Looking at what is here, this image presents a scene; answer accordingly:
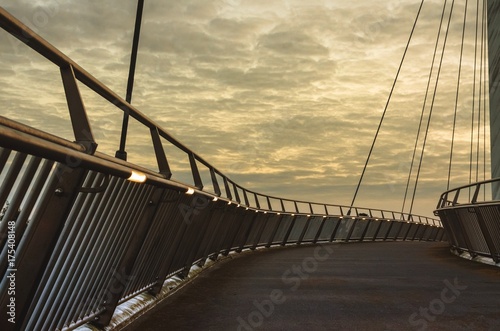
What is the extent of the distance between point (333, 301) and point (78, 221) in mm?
4106

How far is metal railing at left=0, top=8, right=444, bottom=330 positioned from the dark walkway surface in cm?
57

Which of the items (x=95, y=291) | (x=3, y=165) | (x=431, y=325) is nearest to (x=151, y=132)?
(x=95, y=291)

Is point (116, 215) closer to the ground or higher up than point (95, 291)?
higher up

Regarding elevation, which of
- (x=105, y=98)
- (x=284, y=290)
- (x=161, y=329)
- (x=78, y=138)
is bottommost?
(x=161, y=329)

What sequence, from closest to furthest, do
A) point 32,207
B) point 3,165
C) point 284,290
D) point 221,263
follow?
point 3,165 → point 32,207 → point 284,290 → point 221,263

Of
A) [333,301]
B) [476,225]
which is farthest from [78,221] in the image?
[476,225]

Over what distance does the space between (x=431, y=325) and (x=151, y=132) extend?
321 centimetres

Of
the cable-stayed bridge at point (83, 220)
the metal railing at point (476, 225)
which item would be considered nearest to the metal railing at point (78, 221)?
the cable-stayed bridge at point (83, 220)

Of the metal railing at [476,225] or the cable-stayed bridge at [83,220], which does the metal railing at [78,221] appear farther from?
the metal railing at [476,225]

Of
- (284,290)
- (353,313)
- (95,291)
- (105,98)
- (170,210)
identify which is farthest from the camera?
(284,290)

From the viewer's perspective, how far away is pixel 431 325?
5809 mm

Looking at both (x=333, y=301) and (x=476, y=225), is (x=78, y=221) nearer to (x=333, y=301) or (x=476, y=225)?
(x=333, y=301)

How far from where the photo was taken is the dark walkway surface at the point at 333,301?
19.4ft

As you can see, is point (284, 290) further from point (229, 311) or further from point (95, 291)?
point (95, 291)
